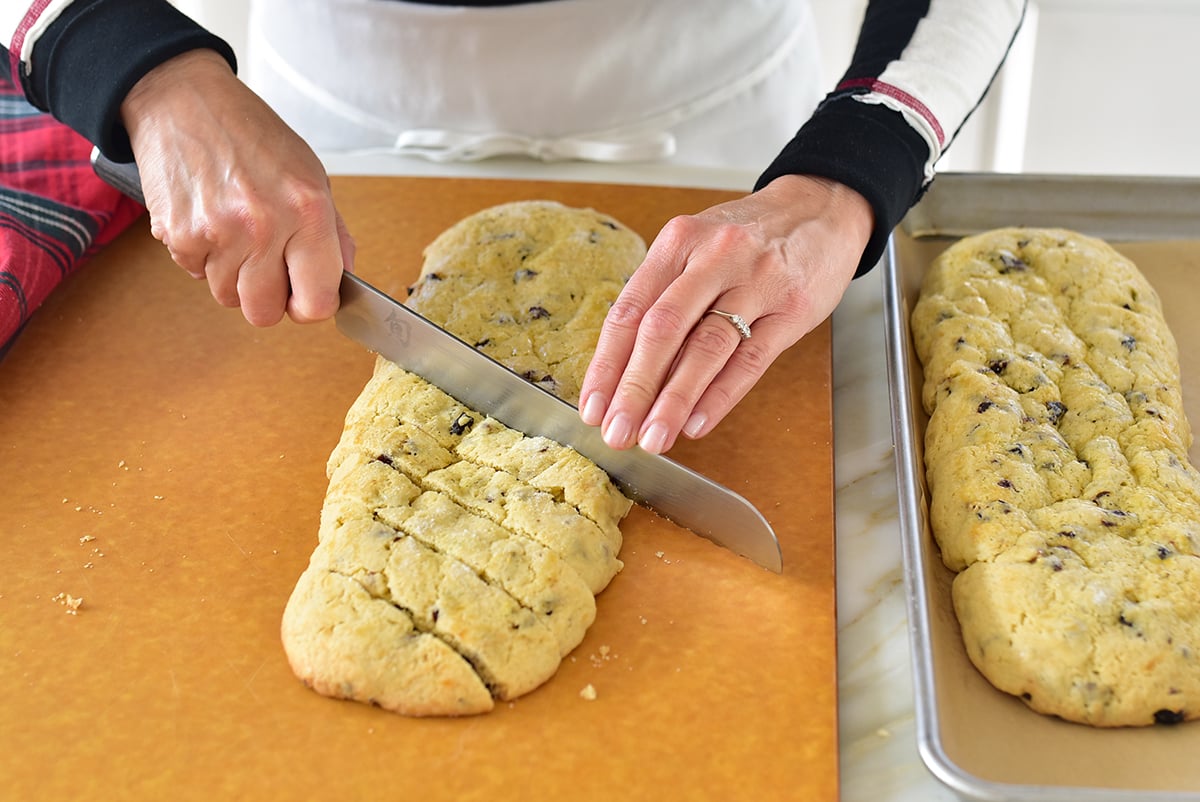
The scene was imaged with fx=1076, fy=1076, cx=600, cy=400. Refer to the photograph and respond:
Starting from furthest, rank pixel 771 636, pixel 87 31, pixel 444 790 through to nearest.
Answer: pixel 87 31 → pixel 771 636 → pixel 444 790

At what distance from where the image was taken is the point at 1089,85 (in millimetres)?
3037

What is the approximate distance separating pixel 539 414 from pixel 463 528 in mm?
180

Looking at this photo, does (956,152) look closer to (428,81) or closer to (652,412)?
(428,81)

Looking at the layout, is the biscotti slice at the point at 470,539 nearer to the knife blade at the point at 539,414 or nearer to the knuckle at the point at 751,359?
the knife blade at the point at 539,414

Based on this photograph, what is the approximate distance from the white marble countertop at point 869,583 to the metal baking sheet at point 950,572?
5 cm

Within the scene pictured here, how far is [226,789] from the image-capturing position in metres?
0.99

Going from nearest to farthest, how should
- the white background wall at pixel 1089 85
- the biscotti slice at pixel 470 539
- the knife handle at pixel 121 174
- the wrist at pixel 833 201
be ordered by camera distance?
1. the biscotti slice at pixel 470 539
2. the wrist at pixel 833 201
3. the knife handle at pixel 121 174
4. the white background wall at pixel 1089 85

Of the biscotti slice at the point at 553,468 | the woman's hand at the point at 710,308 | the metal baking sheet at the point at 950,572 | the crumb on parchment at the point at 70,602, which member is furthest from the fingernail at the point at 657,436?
the crumb on parchment at the point at 70,602

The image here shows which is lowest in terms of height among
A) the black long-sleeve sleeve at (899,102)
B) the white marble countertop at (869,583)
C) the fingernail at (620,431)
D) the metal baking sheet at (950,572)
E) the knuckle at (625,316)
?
the white marble countertop at (869,583)

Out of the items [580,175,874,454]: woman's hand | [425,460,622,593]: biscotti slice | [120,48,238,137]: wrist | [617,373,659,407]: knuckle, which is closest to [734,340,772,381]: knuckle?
[580,175,874,454]: woman's hand

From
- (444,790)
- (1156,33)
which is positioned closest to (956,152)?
(1156,33)

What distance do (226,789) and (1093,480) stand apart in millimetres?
966

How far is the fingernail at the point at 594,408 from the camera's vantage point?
117 centimetres

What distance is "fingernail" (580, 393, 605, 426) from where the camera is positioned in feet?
3.85
